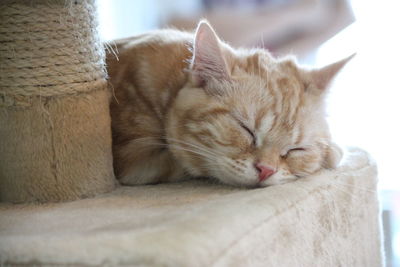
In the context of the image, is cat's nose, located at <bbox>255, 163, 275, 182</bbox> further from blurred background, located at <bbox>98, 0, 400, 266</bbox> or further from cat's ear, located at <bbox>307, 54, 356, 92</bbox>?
blurred background, located at <bbox>98, 0, 400, 266</bbox>

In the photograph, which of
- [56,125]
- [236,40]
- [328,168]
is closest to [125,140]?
[56,125]

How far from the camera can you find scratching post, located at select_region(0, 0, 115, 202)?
48.4 inches

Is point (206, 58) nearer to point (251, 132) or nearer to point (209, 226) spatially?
point (251, 132)

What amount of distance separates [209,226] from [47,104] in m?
0.58

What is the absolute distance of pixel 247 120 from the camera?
1.28 meters

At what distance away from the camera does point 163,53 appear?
1544 mm

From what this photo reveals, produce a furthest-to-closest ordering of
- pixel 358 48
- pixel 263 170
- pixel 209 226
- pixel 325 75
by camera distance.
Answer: pixel 358 48 → pixel 325 75 → pixel 263 170 → pixel 209 226

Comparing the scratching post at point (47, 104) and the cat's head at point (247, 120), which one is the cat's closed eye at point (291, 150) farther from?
the scratching post at point (47, 104)

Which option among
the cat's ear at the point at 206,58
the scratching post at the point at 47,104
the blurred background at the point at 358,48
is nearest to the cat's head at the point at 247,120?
the cat's ear at the point at 206,58

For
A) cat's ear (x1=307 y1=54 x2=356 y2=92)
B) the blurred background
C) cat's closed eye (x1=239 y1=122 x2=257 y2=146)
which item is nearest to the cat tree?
cat's closed eye (x1=239 y1=122 x2=257 y2=146)

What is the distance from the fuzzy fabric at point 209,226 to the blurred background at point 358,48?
4.07 feet

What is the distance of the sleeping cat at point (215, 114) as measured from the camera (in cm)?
127

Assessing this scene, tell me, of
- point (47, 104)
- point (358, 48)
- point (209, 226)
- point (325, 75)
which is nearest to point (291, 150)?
point (325, 75)

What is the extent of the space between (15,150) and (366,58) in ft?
6.52
